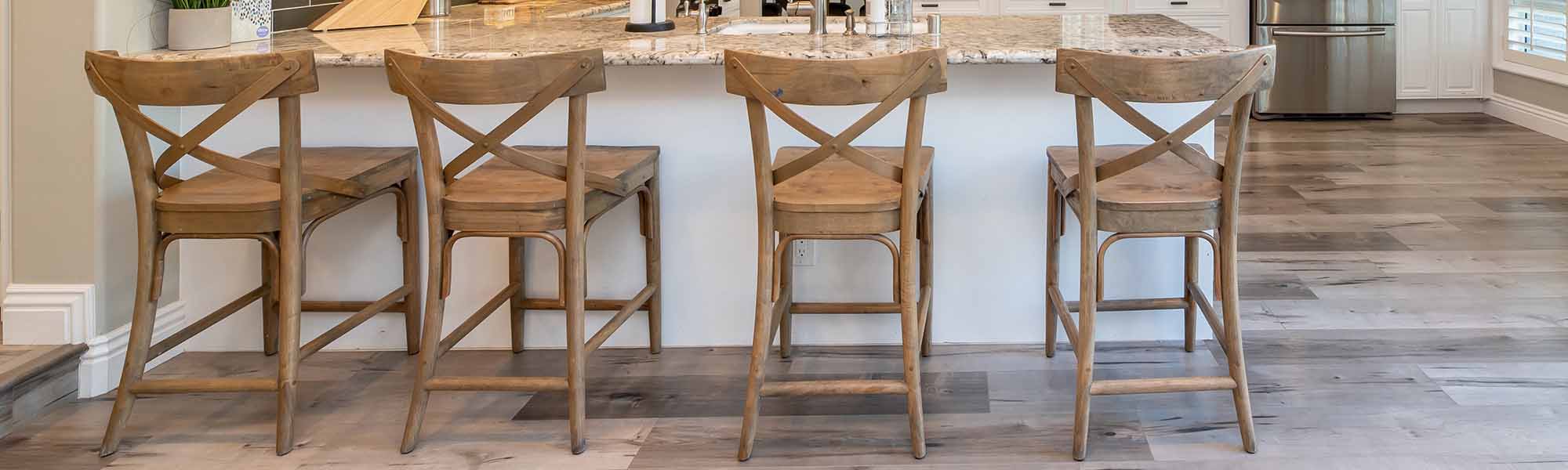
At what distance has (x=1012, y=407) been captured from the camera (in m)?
2.72

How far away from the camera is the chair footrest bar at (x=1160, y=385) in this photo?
242 centimetres

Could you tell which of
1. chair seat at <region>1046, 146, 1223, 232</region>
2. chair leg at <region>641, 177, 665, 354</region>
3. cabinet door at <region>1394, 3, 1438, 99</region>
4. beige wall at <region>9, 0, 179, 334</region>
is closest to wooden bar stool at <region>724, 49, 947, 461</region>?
chair seat at <region>1046, 146, 1223, 232</region>

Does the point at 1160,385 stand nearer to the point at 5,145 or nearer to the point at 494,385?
the point at 494,385

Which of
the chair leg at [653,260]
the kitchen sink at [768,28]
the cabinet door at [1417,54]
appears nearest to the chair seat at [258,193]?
the chair leg at [653,260]

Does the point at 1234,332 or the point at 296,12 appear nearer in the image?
the point at 1234,332

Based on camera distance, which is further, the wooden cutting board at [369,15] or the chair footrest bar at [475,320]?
the wooden cutting board at [369,15]

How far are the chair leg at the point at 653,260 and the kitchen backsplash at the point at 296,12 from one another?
1.27 metres

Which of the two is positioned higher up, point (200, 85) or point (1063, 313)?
point (200, 85)

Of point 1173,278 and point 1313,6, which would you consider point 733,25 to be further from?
point 1313,6

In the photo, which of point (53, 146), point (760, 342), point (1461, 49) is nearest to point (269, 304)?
point (53, 146)

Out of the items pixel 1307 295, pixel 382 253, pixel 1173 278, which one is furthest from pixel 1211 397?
pixel 382 253

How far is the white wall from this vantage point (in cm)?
309

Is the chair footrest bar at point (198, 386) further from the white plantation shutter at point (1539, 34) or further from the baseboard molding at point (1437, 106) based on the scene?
the baseboard molding at point (1437, 106)

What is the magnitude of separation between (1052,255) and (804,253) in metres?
0.59
